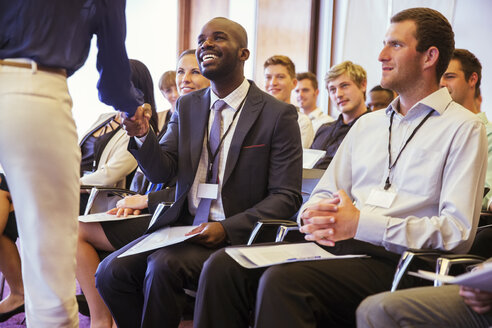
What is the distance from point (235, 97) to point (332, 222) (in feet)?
3.18

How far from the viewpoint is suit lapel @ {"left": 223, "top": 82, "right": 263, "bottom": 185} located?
7.86 ft

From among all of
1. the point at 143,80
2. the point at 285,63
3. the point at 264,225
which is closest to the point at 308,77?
the point at 285,63

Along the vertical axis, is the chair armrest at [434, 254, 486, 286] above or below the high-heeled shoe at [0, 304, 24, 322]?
above

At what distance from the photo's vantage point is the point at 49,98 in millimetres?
1550

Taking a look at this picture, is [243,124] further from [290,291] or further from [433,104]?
[290,291]

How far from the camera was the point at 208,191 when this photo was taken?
7.89 feet

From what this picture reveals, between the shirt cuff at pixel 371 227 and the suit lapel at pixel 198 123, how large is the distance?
89 cm

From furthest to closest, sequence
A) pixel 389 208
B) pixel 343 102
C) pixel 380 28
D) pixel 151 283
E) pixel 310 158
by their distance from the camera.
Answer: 1. pixel 380 28
2. pixel 343 102
3. pixel 310 158
4. pixel 151 283
5. pixel 389 208

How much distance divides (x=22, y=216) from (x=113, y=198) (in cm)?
158

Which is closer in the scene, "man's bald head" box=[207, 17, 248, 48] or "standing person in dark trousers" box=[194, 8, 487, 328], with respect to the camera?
"standing person in dark trousers" box=[194, 8, 487, 328]

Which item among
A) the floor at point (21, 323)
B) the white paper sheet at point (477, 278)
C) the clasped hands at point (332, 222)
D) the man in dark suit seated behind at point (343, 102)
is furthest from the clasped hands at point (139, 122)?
the man in dark suit seated behind at point (343, 102)

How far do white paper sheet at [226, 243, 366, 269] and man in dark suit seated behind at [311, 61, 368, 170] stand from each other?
2211 millimetres

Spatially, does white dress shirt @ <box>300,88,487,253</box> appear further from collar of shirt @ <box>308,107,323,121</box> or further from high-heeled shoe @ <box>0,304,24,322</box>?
collar of shirt @ <box>308,107,323,121</box>

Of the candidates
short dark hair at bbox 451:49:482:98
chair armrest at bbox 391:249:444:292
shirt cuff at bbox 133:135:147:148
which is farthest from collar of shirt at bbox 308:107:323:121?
chair armrest at bbox 391:249:444:292
